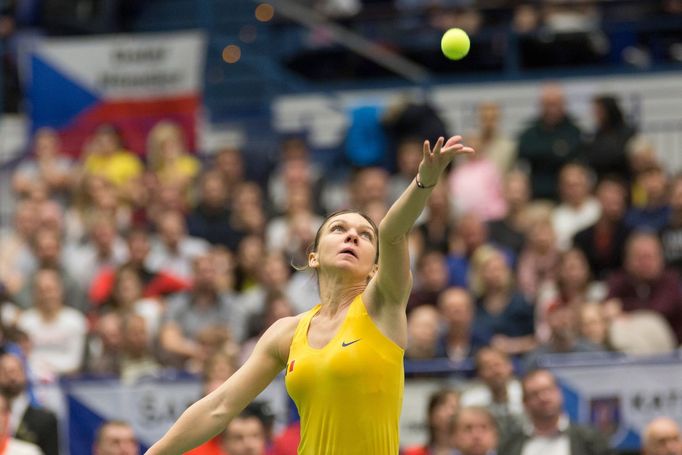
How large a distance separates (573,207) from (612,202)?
1.02 meters

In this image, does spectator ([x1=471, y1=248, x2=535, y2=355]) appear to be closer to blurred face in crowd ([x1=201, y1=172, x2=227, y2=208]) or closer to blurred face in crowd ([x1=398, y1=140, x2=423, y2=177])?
blurred face in crowd ([x1=398, y1=140, x2=423, y2=177])

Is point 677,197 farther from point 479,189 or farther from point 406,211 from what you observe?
point 406,211

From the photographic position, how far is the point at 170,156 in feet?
57.8

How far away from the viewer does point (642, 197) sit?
50.4 ft

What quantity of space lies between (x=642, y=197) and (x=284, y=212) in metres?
3.76

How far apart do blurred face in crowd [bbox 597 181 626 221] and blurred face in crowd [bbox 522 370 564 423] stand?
11.4ft

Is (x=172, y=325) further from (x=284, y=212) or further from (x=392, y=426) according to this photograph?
(x=392, y=426)

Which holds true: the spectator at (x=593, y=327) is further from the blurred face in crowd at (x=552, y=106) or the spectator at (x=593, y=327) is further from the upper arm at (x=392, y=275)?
the upper arm at (x=392, y=275)

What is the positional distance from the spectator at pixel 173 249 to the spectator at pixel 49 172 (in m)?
2.19

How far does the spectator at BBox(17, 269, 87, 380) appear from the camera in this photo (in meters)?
14.2

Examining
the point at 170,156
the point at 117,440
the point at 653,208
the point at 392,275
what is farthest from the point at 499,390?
the point at 170,156

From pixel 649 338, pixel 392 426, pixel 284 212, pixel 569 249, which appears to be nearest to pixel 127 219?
pixel 284 212

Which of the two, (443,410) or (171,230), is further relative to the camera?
(171,230)

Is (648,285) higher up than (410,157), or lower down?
lower down
